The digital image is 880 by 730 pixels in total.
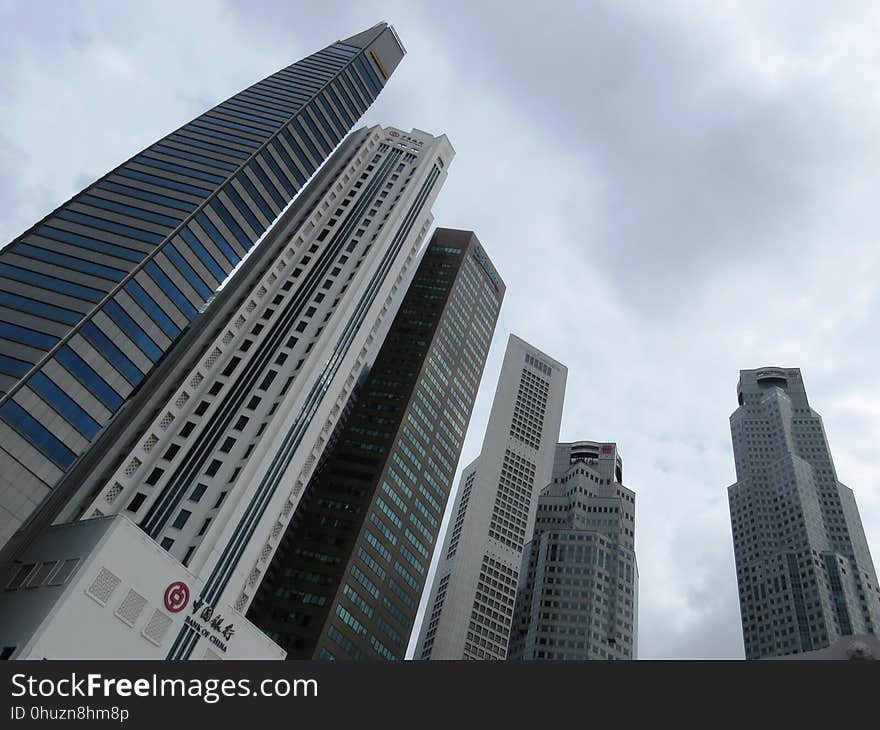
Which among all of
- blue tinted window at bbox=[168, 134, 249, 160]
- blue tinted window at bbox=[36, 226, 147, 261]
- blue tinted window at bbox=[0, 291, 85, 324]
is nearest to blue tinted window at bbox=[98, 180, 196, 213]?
blue tinted window at bbox=[36, 226, 147, 261]

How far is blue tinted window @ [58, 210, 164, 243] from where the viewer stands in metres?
89.9

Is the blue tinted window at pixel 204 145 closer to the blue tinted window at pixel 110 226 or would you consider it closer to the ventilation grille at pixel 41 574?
the blue tinted window at pixel 110 226

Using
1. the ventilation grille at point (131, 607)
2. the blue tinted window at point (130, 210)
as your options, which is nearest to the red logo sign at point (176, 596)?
the ventilation grille at point (131, 607)

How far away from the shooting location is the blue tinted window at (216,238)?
3807 inches

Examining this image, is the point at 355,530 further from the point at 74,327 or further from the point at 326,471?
the point at 74,327

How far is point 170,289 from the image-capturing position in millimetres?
88250

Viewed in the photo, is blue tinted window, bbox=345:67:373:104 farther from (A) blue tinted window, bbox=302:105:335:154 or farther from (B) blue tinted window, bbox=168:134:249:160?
(B) blue tinted window, bbox=168:134:249:160

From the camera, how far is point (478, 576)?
605 ft

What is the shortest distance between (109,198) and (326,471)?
232 feet

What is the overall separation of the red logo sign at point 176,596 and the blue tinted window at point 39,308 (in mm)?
31964

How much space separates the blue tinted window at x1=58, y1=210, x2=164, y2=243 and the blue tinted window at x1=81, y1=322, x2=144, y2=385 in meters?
17.7

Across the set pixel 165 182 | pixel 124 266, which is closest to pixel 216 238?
pixel 165 182

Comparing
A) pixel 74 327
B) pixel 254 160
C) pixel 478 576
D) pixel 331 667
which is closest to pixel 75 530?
pixel 74 327

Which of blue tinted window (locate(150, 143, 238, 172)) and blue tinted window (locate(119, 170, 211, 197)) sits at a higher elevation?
blue tinted window (locate(150, 143, 238, 172))
